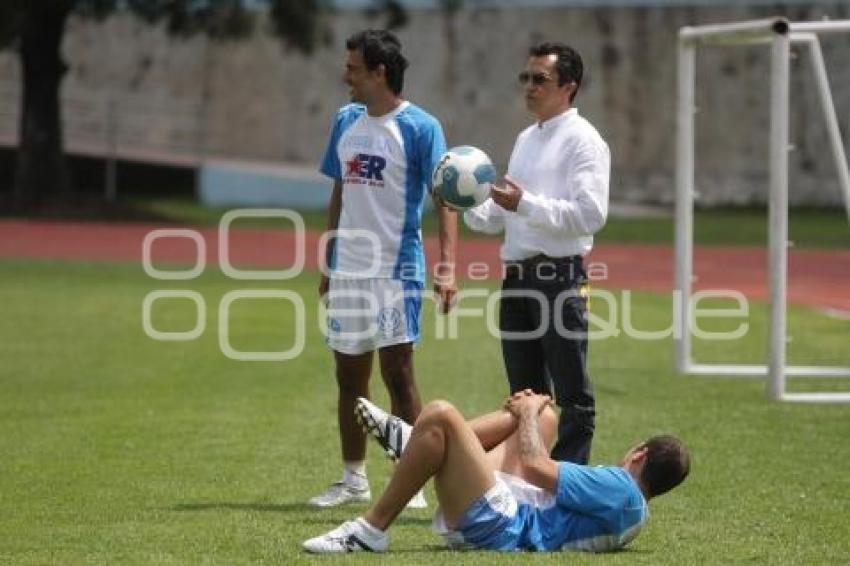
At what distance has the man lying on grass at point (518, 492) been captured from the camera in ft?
27.8

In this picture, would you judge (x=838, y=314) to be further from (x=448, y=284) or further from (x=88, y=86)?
(x=88, y=86)

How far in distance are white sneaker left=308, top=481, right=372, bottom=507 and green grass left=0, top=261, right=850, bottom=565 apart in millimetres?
166

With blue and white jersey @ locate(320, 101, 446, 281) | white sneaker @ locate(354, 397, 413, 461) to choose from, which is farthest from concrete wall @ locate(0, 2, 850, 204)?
white sneaker @ locate(354, 397, 413, 461)

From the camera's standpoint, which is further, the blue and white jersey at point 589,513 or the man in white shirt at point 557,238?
the man in white shirt at point 557,238

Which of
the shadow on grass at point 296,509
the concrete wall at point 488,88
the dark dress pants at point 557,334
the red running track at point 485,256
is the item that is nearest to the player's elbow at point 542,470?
the dark dress pants at point 557,334

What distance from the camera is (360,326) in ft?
33.2

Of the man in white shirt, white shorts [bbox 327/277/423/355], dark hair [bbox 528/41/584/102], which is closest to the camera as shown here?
the man in white shirt

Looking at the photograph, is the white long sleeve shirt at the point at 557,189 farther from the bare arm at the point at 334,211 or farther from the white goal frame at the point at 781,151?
the white goal frame at the point at 781,151

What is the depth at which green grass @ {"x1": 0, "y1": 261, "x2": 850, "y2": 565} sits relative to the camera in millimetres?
9055

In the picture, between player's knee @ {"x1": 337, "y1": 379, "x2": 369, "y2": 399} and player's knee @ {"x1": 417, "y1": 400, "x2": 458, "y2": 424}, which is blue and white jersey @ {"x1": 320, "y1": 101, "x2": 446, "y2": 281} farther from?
player's knee @ {"x1": 417, "y1": 400, "x2": 458, "y2": 424}

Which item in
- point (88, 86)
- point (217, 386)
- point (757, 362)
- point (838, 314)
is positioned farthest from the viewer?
point (88, 86)

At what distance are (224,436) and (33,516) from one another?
120 inches

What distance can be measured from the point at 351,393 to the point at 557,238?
145 cm

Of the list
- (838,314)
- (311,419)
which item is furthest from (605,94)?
(311,419)
